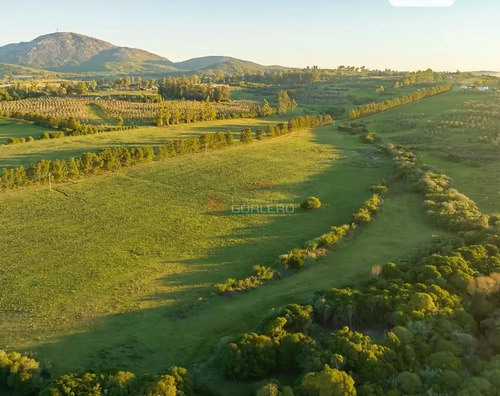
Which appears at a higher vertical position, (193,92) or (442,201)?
(193,92)

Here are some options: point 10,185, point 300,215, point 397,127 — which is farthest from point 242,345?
point 397,127

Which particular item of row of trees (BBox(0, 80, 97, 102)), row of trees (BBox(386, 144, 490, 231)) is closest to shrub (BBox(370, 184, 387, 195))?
row of trees (BBox(386, 144, 490, 231))

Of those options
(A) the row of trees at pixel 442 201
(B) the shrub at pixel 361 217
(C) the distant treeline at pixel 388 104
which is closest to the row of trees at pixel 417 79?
(C) the distant treeline at pixel 388 104

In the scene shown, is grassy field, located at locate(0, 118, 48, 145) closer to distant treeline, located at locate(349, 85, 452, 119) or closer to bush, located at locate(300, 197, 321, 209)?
bush, located at locate(300, 197, 321, 209)

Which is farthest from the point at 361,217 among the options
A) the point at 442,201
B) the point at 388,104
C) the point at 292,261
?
the point at 388,104

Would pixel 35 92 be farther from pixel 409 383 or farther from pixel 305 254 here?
pixel 409 383

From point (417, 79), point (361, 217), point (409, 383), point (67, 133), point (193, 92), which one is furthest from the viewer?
point (417, 79)
